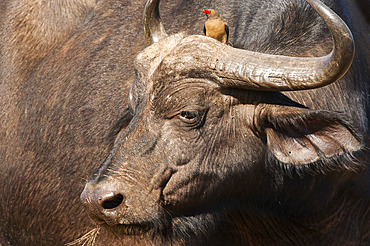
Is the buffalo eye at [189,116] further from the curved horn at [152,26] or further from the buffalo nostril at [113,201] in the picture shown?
the curved horn at [152,26]

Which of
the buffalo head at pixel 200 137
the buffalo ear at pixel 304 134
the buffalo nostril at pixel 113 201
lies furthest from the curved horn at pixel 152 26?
the buffalo nostril at pixel 113 201

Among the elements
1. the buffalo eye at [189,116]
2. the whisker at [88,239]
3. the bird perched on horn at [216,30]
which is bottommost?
the whisker at [88,239]

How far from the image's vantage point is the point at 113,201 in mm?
3537

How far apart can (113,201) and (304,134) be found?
1.31m

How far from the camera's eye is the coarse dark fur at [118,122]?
3982mm

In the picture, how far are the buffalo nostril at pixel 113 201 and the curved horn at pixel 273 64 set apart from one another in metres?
0.92

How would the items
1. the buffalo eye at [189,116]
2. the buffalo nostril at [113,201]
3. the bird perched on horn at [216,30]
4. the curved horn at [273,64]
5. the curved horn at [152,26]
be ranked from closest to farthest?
the curved horn at [273,64], the buffalo nostril at [113,201], the buffalo eye at [189,116], the bird perched on horn at [216,30], the curved horn at [152,26]

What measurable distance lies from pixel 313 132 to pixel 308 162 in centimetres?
21

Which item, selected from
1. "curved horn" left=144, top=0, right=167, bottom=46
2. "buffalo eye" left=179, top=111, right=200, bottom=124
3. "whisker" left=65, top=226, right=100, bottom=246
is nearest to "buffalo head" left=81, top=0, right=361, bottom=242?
"buffalo eye" left=179, top=111, right=200, bottom=124

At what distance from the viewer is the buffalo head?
3.54 metres

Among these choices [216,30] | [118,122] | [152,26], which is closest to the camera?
[216,30]

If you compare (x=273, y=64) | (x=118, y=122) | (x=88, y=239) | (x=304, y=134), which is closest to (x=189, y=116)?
(x=273, y=64)

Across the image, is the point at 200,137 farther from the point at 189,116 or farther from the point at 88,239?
the point at 88,239

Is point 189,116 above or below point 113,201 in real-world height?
above
